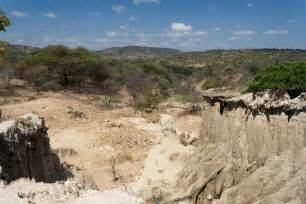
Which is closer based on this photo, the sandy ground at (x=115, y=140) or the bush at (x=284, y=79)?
the bush at (x=284, y=79)

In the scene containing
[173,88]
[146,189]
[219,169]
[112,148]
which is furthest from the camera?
[173,88]

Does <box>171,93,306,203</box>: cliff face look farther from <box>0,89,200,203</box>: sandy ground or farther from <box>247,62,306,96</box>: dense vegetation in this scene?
<box>0,89,200,203</box>: sandy ground

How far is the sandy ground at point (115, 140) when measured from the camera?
15349 mm

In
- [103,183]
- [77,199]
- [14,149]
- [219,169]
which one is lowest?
[103,183]

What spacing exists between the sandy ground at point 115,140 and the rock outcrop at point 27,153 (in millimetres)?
4447

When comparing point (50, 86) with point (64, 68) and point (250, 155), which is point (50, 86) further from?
point (250, 155)

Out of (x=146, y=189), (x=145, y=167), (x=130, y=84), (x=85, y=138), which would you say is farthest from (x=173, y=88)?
(x=146, y=189)

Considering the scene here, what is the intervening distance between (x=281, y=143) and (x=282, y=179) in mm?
965

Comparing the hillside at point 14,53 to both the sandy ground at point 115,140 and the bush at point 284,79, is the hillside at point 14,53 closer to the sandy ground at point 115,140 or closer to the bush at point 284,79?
the sandy ground at point 115,140

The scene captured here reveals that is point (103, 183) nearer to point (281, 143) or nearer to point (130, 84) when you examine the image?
point (281, 143)

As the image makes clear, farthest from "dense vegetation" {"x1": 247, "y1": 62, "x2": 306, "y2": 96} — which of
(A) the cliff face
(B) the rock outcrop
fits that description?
(B) the rock outcrop

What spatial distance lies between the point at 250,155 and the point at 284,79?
2.36 metres

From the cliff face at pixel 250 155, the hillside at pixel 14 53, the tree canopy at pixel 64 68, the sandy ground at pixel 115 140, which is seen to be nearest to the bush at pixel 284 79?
the cliff face at pixel 250 155

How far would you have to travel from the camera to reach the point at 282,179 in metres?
9.99
